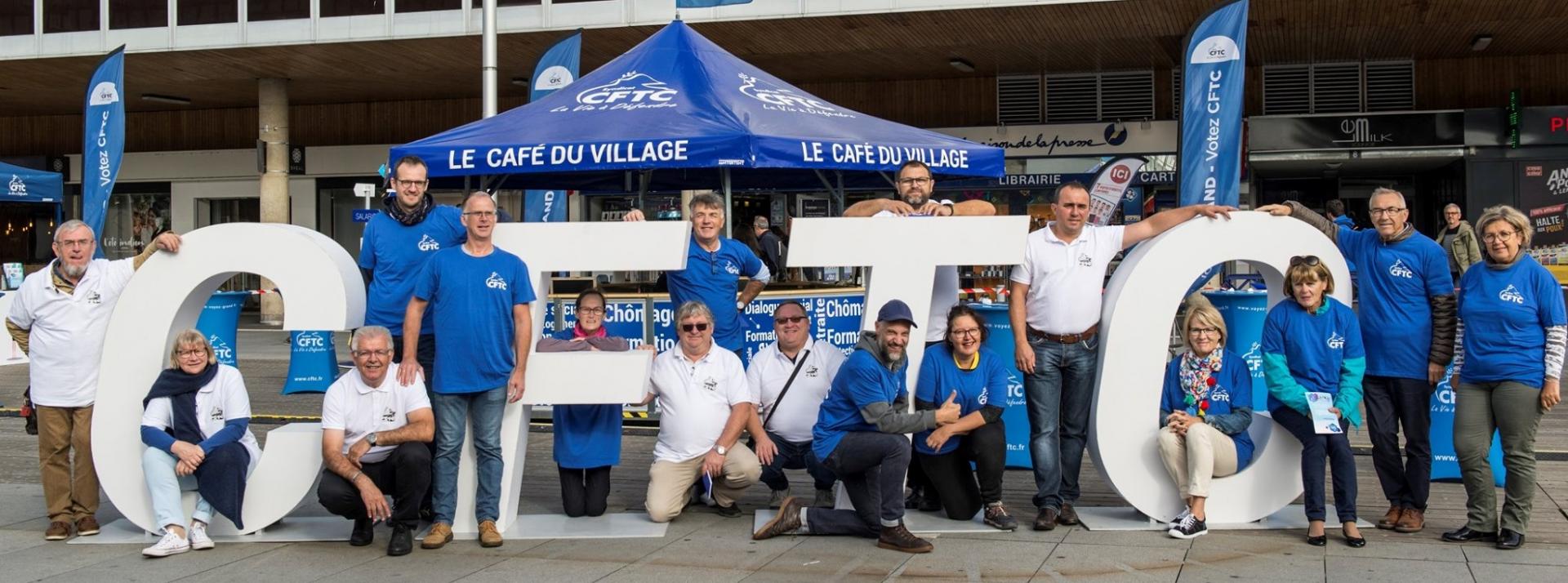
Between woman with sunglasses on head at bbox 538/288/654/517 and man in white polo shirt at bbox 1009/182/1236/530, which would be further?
woman with sunglasses on head at bbox 538/288/654/517

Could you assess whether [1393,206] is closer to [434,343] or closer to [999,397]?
[999,397]

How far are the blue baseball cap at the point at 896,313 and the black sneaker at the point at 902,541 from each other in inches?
36.0

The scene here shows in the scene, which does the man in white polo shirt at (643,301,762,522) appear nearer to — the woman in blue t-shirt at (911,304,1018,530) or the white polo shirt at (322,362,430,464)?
the woman in blue t-shirt at (911,304,1018,530)

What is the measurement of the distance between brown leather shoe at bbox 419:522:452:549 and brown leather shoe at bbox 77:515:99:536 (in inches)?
63.3

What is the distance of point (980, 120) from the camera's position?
23.1 meters

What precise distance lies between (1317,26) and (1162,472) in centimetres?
1390

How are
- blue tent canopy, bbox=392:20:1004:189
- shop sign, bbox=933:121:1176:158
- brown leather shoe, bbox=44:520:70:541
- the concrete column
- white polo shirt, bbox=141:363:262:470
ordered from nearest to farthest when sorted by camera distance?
white polo shirt, bbox=141:363:262:470, brown leather shoe, bbox=44:520:70:541, blue tent canopy, bbox=392:20:1004:189, shop sign, bbox=933:121:1176:158, the concrete column

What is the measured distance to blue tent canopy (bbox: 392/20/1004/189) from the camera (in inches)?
353

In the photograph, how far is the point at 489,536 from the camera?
621cm

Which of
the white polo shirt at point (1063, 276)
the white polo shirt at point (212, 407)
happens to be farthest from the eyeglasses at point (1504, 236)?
the white polo shirt at point (212, 407)

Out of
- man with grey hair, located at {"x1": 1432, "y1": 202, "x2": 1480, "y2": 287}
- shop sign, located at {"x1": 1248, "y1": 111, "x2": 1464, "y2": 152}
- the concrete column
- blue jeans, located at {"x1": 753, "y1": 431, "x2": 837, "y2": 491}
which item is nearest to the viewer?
blue jeans, located at {"x1": 753, "y1": 431, "x2": 837, "y2": 491}

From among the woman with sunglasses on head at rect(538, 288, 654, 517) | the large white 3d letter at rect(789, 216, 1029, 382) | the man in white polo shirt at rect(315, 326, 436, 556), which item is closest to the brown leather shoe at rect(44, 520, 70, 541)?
the man in white polo shirt at rect(315, 326, 436, 556)

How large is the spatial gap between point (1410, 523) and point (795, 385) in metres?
2.94

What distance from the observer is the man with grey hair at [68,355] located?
20.9 feet
